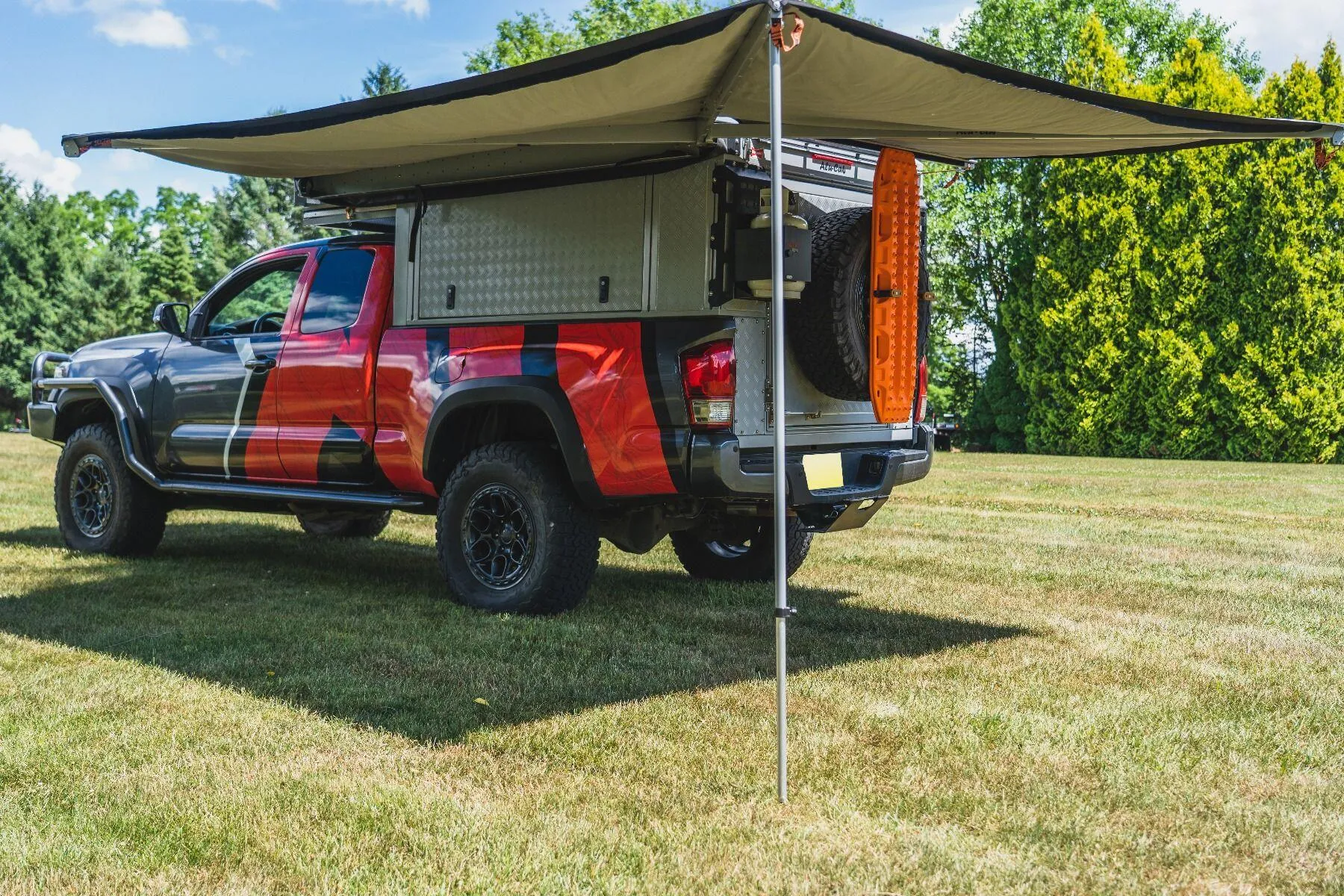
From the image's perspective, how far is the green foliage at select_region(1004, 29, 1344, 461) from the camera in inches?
878

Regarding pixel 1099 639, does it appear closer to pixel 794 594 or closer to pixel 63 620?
pixel 794 594

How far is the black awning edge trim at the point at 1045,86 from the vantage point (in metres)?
3.97

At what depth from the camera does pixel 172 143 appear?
5.54m

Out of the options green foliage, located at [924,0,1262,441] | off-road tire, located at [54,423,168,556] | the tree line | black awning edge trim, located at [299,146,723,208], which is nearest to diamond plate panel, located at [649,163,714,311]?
black awning edge trim, located at [299,146,723,208]

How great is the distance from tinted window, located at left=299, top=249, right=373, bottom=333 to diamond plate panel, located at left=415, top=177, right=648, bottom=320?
492 mm

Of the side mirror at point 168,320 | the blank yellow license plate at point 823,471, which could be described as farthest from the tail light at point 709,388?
the side mirror at point 168,320

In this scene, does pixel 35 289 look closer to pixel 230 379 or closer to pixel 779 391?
pixel 230 379

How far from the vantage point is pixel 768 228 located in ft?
17.6

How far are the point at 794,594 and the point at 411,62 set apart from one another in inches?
1646

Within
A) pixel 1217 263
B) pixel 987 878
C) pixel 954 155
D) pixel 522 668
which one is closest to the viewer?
pixel 987 878

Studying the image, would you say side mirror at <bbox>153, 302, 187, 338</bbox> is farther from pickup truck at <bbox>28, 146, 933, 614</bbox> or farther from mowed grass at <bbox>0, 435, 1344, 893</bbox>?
mowed grass at <bbox>0, 435, 1344, 893</bbox>

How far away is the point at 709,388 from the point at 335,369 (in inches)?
94.8

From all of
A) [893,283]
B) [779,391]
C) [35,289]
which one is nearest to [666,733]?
[779,391]

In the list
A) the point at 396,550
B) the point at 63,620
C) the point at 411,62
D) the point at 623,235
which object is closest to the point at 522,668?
the point at 623,235
